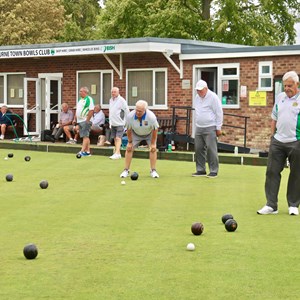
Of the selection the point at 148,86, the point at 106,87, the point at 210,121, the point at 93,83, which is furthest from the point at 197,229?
the point at 93,83

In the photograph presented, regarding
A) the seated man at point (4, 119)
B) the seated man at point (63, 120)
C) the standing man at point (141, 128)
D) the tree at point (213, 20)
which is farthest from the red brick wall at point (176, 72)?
the tree at point (213, 20)

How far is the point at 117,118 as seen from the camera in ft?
60.3

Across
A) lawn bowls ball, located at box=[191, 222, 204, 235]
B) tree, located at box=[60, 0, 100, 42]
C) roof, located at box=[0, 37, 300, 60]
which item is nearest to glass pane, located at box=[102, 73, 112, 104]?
roof, located at box=[0, 37, 300, 60]

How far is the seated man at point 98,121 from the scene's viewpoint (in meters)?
22.5

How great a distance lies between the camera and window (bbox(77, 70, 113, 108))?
2412cm

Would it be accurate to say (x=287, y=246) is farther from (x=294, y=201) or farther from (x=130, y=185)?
(x=130, y=185)

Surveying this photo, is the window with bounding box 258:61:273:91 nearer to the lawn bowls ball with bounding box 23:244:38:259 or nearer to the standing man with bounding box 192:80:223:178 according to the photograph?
the standing man with bounding box 192:80:223:178

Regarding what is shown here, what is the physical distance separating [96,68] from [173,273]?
1866 centimetres

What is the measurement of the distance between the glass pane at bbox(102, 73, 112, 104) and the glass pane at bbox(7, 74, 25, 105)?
10.7 ft

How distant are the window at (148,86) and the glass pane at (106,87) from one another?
70 cm

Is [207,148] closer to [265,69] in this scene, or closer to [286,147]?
[286,147]

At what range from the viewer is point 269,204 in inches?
369

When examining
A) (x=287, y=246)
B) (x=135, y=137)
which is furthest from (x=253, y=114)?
(x=287, y=246)

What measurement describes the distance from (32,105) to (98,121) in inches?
158
